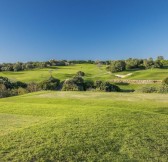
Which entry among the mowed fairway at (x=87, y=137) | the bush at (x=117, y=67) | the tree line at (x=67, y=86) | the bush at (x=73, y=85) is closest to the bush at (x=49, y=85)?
the tree line at (x=67, y=86)

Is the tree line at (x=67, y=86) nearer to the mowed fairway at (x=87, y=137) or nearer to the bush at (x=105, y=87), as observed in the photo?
the bush at (x=105, y=87)

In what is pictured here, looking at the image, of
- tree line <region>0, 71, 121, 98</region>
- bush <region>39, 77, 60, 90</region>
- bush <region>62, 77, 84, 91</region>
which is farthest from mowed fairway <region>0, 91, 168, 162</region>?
bush <region>39, 77, 60, 90</region>

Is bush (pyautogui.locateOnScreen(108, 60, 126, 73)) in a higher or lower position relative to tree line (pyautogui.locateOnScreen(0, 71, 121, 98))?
higher

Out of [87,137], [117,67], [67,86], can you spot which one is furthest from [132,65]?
[87,137]

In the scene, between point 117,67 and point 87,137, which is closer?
point 87,137

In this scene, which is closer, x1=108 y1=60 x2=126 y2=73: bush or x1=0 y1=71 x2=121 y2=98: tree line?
x1=0 y1=71 x2=121 y2=98: tree line

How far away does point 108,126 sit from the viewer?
1288 centimetres

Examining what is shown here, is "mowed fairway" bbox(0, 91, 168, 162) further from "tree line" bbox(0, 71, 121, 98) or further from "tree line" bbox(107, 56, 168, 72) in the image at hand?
"tree line" bbox(107, 56, 168, 72)

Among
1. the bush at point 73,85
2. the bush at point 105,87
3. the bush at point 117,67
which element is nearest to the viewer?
the bush at point 73,85

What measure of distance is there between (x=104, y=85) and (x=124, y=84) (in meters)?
17.2

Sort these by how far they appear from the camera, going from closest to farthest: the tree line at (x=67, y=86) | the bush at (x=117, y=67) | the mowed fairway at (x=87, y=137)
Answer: the mowed fairway at (x=87, y=137), the tree line at (x=67, y=86), the bush at (x=117, y=67)

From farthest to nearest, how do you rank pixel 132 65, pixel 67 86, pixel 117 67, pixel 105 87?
pixel 132 65, pixel 117 67, pixel 105 87, pixel 67 86

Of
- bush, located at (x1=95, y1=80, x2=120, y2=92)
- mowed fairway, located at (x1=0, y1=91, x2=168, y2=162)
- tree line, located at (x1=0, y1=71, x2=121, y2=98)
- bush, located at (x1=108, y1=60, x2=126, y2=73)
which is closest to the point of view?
mowed fairway, located at (x1=0, y1=91, x2=168, y2=162)

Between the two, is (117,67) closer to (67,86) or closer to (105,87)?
(105,87)
